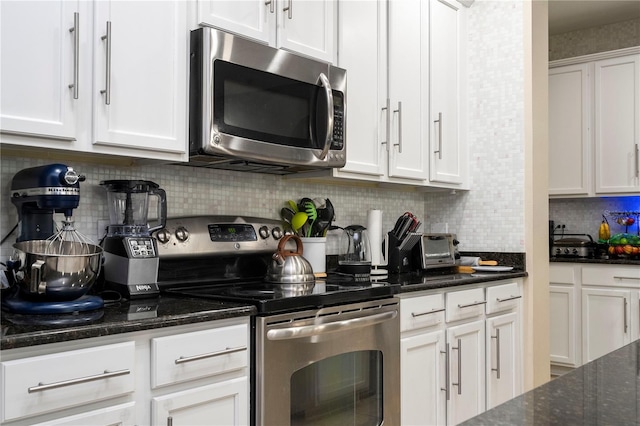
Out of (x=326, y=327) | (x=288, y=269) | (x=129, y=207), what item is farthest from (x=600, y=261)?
(x=129, y=207)

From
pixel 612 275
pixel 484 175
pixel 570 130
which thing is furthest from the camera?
pixel 570 130

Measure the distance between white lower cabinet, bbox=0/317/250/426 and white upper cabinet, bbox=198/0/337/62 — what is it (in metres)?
1.12

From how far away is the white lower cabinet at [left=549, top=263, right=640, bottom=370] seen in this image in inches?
163

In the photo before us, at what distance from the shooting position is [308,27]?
2518 mm

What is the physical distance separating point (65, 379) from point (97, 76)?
0.93m

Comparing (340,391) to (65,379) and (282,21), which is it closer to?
(65,379)

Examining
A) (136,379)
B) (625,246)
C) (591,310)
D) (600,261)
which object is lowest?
(591,310)

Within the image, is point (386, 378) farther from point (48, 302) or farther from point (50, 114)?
point (50, 114)

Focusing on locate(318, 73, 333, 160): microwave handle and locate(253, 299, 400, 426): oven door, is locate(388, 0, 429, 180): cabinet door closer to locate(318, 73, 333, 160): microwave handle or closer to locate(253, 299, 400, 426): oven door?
locate(318, 73, 333, 160): microwave handle

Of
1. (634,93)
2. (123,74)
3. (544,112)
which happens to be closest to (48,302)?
(123,74)

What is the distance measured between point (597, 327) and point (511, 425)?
13.3 feet

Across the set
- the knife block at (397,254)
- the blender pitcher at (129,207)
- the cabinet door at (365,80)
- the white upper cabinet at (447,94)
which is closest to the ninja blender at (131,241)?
the blender pitcher at (129,207)

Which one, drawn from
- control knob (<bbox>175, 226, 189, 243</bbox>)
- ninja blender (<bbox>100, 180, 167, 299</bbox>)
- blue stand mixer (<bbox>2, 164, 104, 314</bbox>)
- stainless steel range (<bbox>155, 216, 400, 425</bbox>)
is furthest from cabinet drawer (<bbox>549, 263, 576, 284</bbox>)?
blue stand mixer (<bbox>2, 164, 104, 314</bbox>)

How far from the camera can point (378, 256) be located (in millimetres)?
2996
